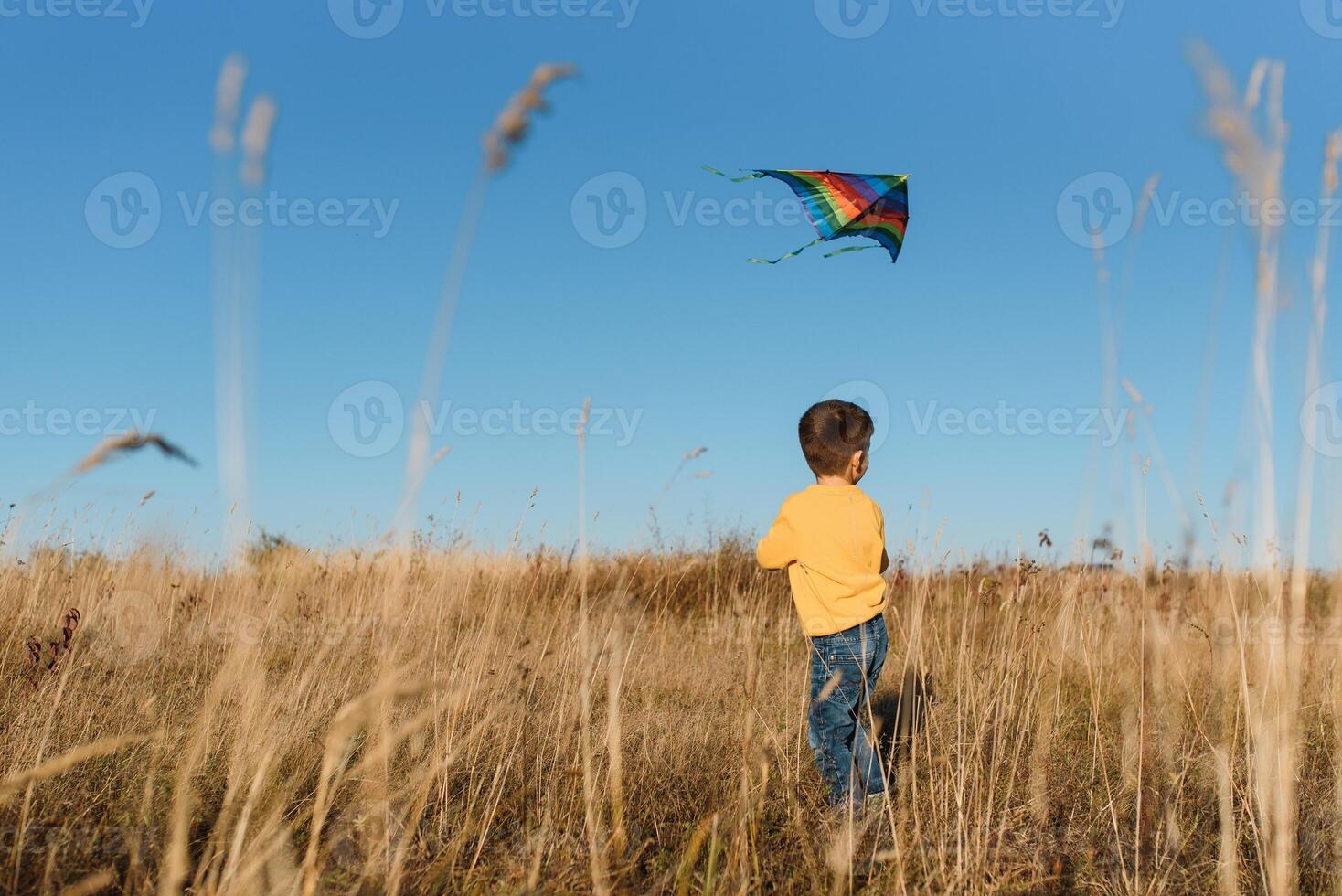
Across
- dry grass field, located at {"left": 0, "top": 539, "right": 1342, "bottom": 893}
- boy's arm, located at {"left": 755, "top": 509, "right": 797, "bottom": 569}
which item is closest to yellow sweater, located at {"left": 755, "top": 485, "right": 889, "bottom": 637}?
boy's arm, located at {"left": 755, "top": 509, "right": 797, "bottom": 569}

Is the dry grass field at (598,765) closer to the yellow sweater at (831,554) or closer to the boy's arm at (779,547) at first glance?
the yellow sweater at (831,554)

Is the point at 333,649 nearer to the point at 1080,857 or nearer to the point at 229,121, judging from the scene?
the point at 1080,857

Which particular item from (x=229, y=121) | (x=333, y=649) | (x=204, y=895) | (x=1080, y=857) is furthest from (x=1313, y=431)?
(x=333, y=649)

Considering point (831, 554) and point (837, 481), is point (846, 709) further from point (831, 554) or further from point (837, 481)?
point (837, 481)

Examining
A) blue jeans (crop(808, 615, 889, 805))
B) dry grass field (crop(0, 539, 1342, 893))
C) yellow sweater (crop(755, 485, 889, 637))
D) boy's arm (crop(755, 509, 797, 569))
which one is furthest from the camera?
boy's arm (crop(755, 509, 797, 569))

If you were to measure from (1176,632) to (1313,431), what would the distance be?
412cm

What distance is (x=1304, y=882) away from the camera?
8.54ft

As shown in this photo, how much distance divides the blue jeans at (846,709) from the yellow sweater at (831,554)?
0.23 feet

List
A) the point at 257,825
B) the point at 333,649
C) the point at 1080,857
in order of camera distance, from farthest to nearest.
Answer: the point at 333,649, the point at 1080,857, the point at 257,825

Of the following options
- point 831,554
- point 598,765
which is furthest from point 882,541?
point 598,765

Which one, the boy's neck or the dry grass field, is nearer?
the dry grass field

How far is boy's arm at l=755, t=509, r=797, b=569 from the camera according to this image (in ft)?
11.1

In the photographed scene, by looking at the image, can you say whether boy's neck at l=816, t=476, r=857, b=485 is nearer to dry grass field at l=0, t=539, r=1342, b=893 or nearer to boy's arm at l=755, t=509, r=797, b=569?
boy's arm at l=755, t=509, r=797, b=569

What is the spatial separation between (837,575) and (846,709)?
1.55ft
